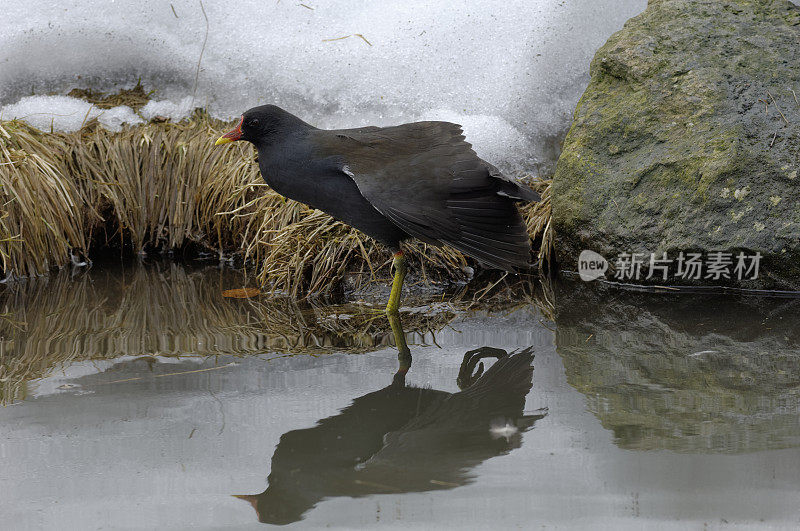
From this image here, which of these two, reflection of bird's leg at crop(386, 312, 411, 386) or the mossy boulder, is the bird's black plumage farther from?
the mossy boulder

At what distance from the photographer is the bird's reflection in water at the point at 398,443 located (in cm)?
236

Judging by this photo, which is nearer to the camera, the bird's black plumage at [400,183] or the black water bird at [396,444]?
the black water bird at [396,444]

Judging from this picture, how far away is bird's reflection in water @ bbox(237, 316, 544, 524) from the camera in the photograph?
7.73 feet

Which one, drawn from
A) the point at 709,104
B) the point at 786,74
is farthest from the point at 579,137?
the point at 786,74

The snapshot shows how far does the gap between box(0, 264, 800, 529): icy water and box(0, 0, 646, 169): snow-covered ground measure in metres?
1.94

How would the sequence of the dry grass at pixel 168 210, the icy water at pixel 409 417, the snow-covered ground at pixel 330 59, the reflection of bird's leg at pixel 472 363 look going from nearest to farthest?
the icy water at pixel 409 417 → the reflection of bird's leg at pixel 472 363 → the dry grass at pixel 168 210 → the snow-covered ground at pixel 330 59

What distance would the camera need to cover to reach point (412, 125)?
418cm

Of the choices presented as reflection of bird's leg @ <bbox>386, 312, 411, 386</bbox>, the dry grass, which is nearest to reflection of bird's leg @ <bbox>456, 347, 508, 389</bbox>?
reflection of bird's leg @ <bbox>386, 312, 411, 386</bbox>

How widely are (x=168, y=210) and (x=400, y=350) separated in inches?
107

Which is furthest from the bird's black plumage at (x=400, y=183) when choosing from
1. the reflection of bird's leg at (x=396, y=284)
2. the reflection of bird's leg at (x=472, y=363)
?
the reflection of bird's leg at (x=472, y=363)

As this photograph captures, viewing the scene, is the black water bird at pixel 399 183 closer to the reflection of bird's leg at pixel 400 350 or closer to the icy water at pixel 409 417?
the reflection of bird's leg at pixel 400 350

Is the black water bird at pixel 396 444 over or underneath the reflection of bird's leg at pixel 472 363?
underneath

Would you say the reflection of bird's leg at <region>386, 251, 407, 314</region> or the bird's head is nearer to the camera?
the bird's head

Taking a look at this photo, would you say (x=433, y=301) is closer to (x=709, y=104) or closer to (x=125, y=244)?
(x=709, y=104)
